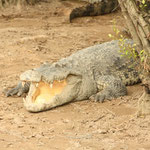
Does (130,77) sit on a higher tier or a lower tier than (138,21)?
lower

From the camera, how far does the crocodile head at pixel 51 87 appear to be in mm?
5028

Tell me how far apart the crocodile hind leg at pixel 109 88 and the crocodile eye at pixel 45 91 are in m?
Result: 0.64

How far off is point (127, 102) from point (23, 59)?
8.79 ft

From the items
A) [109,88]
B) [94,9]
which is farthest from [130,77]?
[94,9]

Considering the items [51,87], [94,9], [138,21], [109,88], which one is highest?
[138,21]

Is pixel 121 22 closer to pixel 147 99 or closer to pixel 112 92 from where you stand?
pixel 112 92

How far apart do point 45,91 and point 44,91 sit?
2 centimetres

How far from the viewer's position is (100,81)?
6039 millimetres

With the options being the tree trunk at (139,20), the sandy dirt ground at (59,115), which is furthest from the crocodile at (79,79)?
the tree trunk at (139,20)

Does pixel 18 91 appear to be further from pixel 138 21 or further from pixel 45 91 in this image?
pixel 138 21

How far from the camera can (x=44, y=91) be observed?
5.27 meters

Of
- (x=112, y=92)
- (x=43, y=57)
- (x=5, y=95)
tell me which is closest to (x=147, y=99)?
(x=112, y=92)

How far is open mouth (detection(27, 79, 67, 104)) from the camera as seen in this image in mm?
5172

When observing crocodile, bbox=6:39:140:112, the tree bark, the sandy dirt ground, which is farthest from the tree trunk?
crocodile, bbox=6:39:140:112
